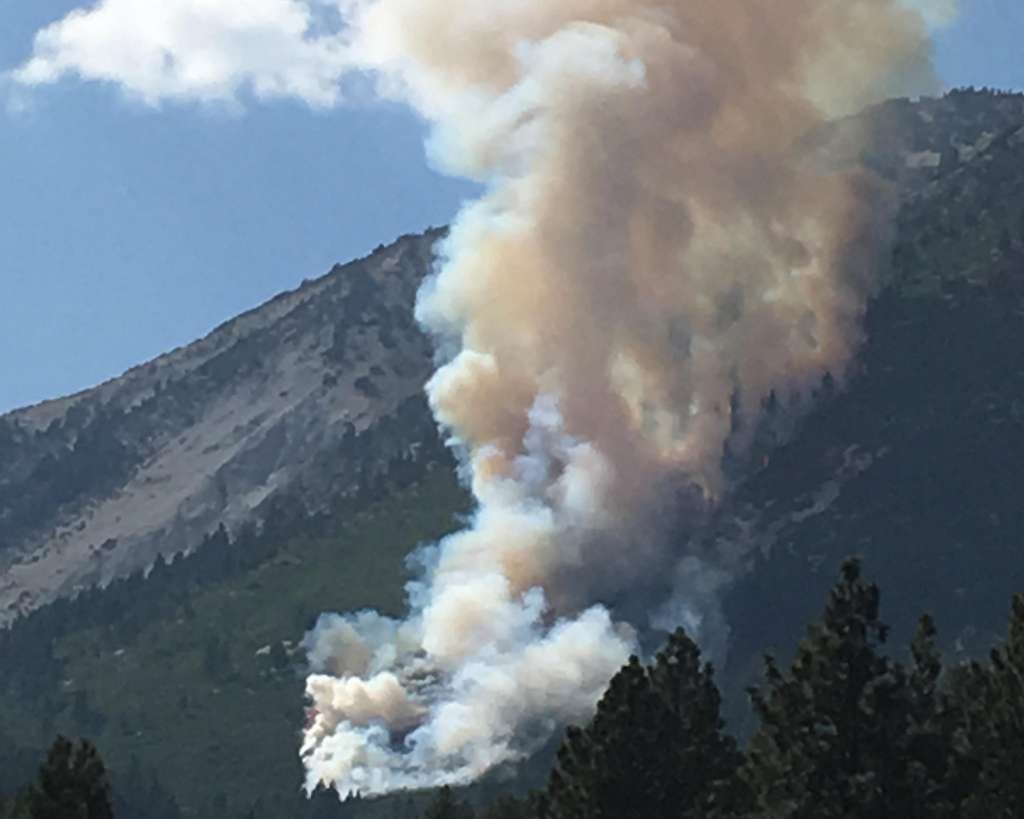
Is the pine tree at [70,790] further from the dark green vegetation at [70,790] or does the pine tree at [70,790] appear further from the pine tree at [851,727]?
the pine tree at [851,727]

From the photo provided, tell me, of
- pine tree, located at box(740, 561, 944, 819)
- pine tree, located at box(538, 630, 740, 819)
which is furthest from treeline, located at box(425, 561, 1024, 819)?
pine tree, located at box(538, 630, 740, 819)

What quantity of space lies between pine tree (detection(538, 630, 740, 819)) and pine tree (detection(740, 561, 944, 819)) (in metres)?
9.03

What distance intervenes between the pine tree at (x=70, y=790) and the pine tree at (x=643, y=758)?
73.4ft

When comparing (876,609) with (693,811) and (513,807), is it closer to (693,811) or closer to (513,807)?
(693,811)

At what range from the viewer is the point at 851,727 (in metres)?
62.8

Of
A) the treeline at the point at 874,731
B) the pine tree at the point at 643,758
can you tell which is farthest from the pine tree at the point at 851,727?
the pine tree at the point at 643,758

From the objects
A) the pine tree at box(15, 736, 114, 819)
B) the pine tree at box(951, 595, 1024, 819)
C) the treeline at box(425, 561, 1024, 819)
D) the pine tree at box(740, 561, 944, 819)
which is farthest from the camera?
the pine tree at box(951, 595, 1024, 819)

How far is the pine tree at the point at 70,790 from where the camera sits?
56844mm

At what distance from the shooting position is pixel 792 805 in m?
62.2

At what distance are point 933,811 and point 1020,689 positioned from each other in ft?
20.7

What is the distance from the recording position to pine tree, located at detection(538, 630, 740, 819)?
73.8m

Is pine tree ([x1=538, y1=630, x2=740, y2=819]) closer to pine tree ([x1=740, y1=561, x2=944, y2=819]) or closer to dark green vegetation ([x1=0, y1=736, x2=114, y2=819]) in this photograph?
pine tree ([x1=740, y1=561, x2=944, y2=819])

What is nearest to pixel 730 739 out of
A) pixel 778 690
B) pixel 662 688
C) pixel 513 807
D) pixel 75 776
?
pixel 662 688

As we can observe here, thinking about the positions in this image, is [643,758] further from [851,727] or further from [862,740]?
[862,740]
